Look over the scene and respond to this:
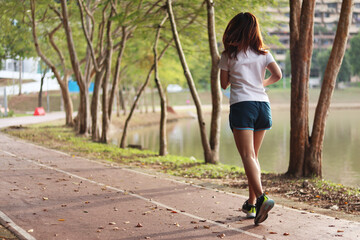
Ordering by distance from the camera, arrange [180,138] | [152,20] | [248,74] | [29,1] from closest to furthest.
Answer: [248,74]
[152,20]
[29,1]
[180,138]

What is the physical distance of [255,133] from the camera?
6016 mm

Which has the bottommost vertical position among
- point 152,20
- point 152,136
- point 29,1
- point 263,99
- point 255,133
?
point 152,136

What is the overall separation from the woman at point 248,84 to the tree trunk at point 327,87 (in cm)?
427

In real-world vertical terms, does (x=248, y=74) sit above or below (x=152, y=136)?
above

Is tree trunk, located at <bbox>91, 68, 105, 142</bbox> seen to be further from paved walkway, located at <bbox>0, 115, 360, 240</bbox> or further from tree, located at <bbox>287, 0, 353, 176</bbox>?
tree, located at <bbox>287, 0, 353, 176</bbox>

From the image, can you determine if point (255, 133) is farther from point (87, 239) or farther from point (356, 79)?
point (356, 79)

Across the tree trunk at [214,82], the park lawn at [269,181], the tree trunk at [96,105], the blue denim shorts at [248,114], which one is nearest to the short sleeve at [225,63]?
the blue denim shorts at [248,114]

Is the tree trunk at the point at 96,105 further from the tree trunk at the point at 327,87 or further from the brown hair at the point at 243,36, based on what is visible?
the brown hair at the point at 243,36

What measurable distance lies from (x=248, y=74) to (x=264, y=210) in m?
1.50

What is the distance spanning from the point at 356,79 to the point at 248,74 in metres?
90.0

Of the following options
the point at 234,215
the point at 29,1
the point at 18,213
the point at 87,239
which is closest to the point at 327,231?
the point at 234,215

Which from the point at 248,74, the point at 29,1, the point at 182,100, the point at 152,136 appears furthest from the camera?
the point at 182,100

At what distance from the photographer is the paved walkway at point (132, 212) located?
5684 millimetres

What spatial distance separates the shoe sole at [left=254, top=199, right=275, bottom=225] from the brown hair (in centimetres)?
165
